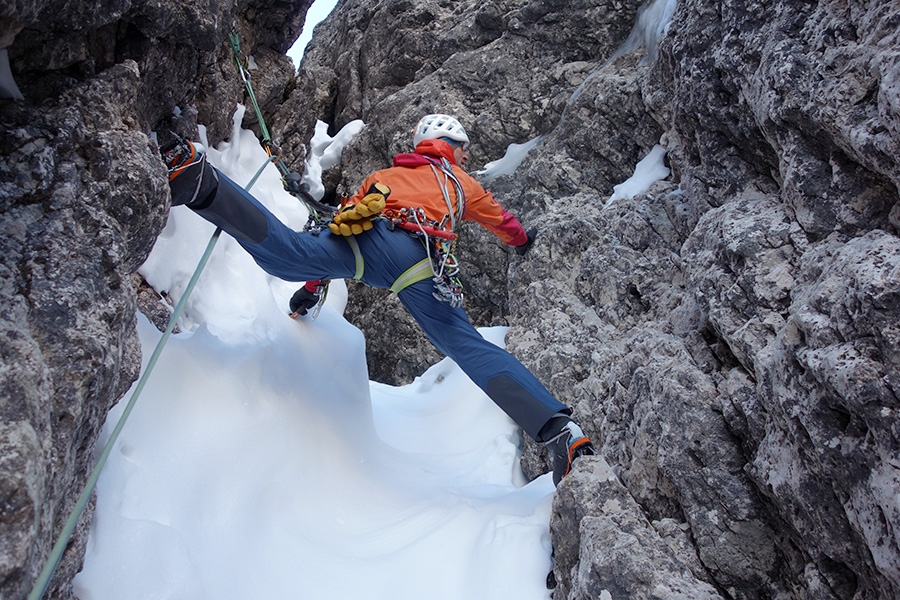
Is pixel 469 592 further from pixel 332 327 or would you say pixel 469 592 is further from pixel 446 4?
pixel 446 4

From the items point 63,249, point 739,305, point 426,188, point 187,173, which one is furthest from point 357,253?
point 739,305

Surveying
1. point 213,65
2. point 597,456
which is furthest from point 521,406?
point 213,65

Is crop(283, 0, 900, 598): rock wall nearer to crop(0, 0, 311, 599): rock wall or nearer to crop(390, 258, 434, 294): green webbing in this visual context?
crop(390, 258, 434, 294): green webbing

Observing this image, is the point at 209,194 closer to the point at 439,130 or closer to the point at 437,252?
the point at 437,252

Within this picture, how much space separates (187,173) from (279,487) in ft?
4.74

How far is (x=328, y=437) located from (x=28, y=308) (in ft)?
5.54

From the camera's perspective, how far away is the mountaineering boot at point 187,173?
8.65 feet

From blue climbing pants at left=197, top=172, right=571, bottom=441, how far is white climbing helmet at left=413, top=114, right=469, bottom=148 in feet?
3.25

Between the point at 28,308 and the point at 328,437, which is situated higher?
the point at 28,308

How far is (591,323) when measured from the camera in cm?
386

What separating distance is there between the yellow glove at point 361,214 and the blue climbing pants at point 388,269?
8 centimetres

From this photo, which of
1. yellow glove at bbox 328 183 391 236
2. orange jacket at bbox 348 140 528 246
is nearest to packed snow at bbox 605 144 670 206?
orange jacket at bbox 348 140 528 246

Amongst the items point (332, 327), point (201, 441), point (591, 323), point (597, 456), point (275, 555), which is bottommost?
point (591, 323)

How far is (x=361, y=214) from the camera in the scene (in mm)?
3100
